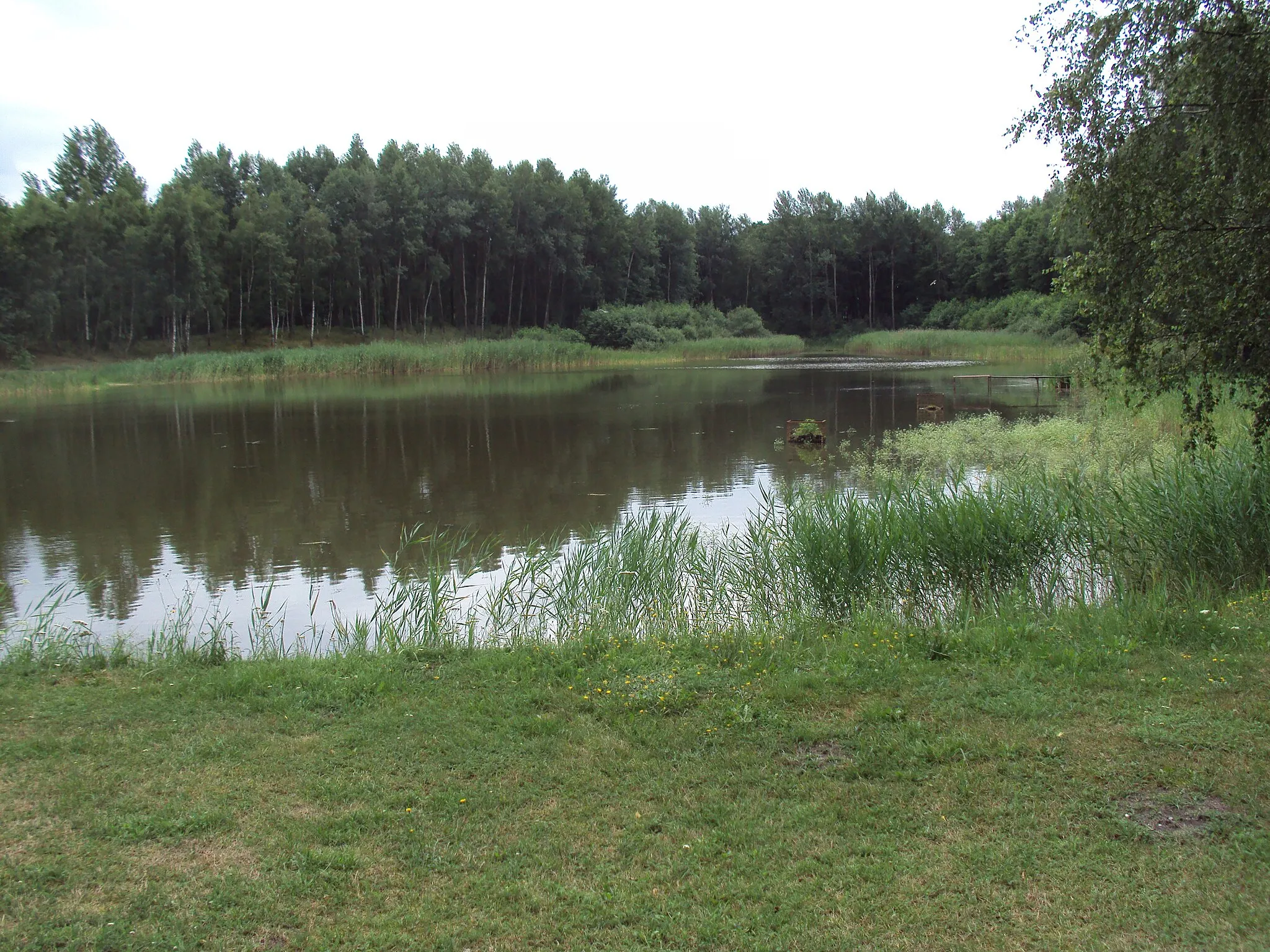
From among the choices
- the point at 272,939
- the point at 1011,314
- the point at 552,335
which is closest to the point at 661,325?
the point at 552,335

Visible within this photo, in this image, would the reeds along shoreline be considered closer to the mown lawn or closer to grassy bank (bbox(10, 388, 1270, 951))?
grassy bank (bbox(10, 388, 1270, 951))

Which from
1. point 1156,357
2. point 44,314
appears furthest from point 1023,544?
point 44,314

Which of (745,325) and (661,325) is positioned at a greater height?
(745,325)

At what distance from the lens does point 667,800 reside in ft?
14.6

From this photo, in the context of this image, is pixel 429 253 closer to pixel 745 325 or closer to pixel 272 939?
pixel 745 325

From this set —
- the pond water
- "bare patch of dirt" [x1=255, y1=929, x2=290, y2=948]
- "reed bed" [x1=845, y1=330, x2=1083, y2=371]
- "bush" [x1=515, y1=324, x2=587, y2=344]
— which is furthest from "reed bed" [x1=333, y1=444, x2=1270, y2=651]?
"bush" [x1=515, y1=324, x2=587, y2=344]

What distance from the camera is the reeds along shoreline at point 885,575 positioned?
775 centimetres

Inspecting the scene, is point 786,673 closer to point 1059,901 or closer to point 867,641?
point 867,641

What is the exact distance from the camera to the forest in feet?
178

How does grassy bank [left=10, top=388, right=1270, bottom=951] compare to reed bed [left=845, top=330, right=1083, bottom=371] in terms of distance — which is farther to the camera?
reed bed [left=845, top=330, right=1083, bottom=371]

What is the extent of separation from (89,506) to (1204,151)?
670 inches

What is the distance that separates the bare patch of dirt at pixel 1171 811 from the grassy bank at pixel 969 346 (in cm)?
4637

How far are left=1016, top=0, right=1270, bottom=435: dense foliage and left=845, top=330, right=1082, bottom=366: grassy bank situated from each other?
4190 cm

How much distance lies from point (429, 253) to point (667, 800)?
69.9 metres
